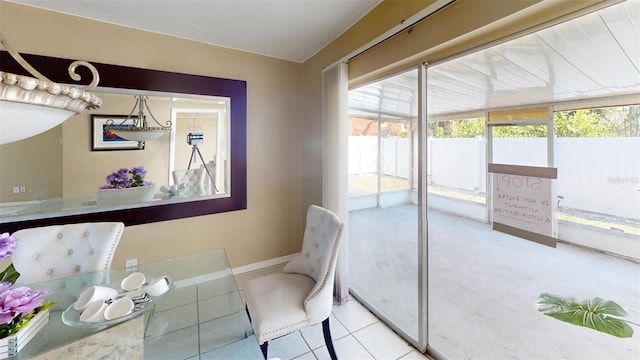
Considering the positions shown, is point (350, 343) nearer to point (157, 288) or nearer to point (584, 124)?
point (157, 288)

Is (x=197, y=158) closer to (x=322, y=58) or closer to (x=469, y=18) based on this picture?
(x=322, y=58)

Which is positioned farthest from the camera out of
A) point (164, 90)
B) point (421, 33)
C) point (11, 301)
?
point (164, 90)

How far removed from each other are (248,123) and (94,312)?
2.12 meters

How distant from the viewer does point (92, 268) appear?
63.9 inches

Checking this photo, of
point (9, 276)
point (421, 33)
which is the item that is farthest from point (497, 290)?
point (9, 276)

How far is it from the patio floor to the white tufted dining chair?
2.35ft

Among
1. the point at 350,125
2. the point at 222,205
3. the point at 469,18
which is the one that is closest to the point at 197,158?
the point at 222,205

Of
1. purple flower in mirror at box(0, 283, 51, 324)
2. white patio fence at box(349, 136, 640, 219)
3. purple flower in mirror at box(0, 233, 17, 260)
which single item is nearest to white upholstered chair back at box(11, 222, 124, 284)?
purple flower in mirror at box(0, 283, 51, 324)

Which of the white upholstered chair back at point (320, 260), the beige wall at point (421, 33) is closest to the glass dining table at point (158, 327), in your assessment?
the white upholstered chair back at point (320, 260)

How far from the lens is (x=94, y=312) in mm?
1173

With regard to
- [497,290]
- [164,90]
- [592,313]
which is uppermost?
[164,90]

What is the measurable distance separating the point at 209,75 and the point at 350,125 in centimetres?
159

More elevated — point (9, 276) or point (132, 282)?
point (9, 276)

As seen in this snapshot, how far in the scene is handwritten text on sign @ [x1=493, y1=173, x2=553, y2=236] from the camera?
4.05ft
